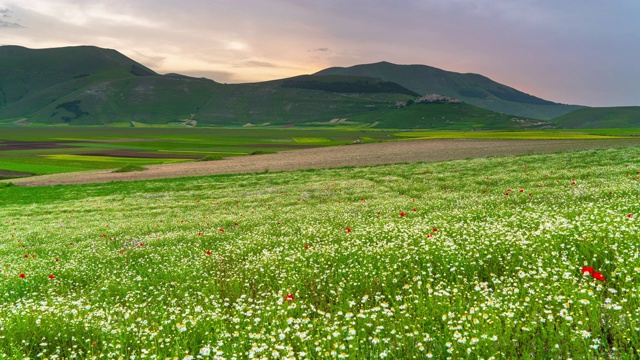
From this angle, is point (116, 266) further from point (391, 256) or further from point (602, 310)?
point (602, 310)

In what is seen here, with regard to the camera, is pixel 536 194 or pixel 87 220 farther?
pixel 87 220

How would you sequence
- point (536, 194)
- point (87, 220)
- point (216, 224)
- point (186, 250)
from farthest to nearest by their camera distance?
point (87, 220) → point (216, 224) → point (536, 194) → point (186, 250)

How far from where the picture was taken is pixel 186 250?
15.4 metres

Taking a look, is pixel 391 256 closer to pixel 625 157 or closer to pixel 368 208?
pixel 368 208

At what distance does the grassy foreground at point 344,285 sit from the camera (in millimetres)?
6148

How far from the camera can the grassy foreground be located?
6148 millimetres

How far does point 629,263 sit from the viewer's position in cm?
760

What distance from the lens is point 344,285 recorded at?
372 inches

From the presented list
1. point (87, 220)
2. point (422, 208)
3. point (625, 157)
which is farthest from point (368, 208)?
point (625, 157)

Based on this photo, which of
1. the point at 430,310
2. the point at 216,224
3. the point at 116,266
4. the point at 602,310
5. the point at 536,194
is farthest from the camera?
the point at 216,224

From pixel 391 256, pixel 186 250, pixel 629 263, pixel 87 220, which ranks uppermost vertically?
pixel 629 263

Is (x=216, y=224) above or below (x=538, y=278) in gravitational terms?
below

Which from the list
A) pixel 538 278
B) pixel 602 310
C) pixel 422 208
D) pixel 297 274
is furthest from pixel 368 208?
pixel 602 310

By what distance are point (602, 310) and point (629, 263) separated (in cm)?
200
